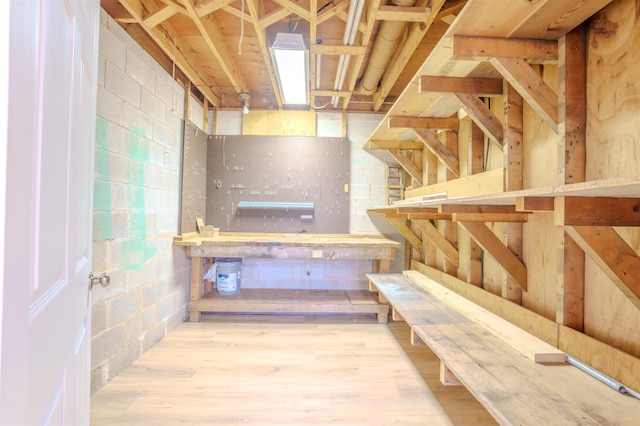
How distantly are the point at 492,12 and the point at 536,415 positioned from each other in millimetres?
1357

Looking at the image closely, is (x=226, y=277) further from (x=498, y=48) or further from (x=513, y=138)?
(x=498, y=48)

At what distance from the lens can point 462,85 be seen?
1806 millimetres

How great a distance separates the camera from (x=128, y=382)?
6.58 feet

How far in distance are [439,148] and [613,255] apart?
1.70 meters

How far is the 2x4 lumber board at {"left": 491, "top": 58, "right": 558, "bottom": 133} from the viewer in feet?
4.34

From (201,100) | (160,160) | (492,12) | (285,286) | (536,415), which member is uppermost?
(201,100)

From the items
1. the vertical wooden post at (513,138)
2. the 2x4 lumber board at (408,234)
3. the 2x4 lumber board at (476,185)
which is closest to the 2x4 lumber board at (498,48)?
the vertical wooden post at (513,138)

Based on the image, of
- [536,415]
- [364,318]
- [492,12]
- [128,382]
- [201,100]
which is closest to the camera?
[536,415]

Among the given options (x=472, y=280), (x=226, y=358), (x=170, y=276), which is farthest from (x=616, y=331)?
(x=170, y=276)

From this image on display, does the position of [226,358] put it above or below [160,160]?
below

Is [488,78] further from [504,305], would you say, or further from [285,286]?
[285,286]

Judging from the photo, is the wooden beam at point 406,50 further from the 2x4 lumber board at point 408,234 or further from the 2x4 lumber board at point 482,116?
the 2x4 lumber board at point 408,234

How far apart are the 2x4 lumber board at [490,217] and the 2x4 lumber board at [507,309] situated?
0.49 metres

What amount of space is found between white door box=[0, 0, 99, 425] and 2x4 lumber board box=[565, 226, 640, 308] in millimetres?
1338
